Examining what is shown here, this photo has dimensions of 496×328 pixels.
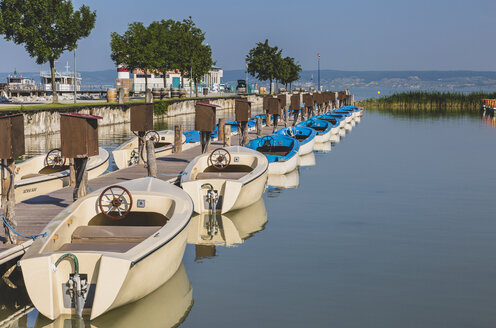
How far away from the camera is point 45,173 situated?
2053 centimetres

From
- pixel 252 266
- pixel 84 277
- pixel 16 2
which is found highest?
pixel 16 2

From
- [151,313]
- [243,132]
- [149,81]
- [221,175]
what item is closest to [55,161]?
[221,175]

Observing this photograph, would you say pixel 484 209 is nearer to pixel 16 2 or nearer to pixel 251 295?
pixel 251 295

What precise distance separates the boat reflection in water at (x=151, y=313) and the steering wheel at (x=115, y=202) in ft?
5.65

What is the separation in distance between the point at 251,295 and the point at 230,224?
583 centimetres

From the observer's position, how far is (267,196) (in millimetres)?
21578

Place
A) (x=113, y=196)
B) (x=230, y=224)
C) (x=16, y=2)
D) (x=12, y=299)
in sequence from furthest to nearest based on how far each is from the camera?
(x=16, y=2), (x=230, y=224), (x=113, y=196), (x=12, y=299)

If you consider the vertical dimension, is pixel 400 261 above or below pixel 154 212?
below

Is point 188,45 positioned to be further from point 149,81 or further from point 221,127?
point 221,127

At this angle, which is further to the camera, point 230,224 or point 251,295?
point 230,224

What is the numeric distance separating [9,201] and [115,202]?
197 cm

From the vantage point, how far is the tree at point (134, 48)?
6769 cm

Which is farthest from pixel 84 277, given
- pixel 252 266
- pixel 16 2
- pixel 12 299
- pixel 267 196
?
pixel 16 2

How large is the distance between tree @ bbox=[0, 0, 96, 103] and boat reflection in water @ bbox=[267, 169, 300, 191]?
29.2 meters
